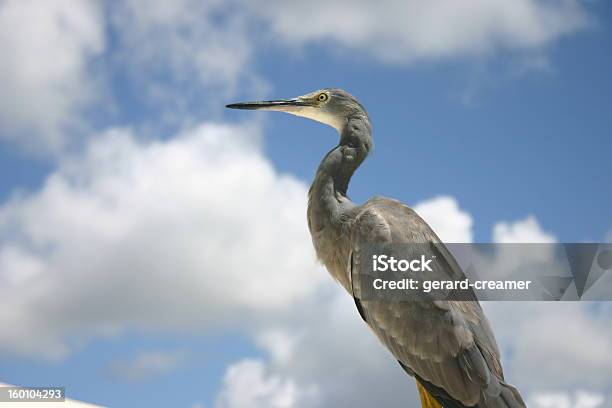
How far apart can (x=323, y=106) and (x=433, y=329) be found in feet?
6.75

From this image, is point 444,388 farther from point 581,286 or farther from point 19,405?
point 19,405

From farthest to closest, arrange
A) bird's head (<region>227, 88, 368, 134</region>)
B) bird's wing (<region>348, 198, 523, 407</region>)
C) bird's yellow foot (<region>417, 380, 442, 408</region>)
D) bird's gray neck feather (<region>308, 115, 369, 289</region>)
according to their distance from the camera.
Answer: bird's head (<region>227, 88, 368, 134</region>), bird's gray neck feather (<region>308, 115, 369, 289</region>), bird's yellow foot (<region>417, 380, 442, 408</region>), bird's wing (<region>348, 198, 523, 407</region>)

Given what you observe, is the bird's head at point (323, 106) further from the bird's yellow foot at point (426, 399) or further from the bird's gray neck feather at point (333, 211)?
the bird's yellow foot at point (426, 399)

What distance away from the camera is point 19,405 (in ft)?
18.7

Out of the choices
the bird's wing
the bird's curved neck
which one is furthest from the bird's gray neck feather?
the bird's wing

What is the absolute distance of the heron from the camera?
4633 millimetres

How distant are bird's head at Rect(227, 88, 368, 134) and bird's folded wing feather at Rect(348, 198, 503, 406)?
0.89 meters

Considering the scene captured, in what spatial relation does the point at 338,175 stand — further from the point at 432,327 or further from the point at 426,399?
the point at 426,399

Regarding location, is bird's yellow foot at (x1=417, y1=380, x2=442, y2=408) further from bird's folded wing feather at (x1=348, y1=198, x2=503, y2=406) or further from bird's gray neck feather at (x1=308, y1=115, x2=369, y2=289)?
bird's gray neck feather at (x1=308, y1=115, x2=369, y2=289)

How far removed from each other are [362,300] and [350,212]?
0.66m

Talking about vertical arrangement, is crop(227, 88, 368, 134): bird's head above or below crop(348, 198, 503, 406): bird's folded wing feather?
above

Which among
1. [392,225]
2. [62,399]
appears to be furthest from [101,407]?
[392,225]

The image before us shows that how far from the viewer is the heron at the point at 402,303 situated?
4.63 metres

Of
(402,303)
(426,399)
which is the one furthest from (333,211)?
(426,399)
